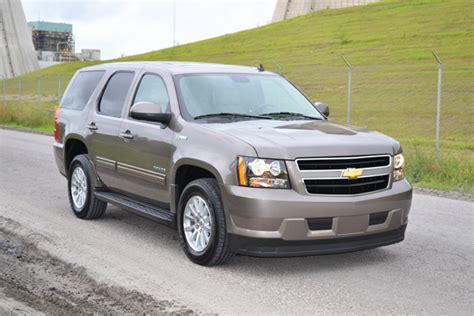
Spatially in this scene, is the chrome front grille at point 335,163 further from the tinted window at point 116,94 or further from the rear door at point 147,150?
the tinted window at point 116,94

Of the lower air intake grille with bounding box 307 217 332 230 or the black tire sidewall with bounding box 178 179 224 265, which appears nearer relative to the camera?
the lower air intake grille with bounding box 307 217 332 230

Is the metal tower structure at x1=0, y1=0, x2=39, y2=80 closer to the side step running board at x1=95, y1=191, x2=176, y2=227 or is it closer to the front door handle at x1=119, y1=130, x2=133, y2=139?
the side step running board at x1=95, y1=191, x2=176, y2=227

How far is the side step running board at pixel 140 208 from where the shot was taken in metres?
6.91

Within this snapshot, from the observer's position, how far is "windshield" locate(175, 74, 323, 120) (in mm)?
7102

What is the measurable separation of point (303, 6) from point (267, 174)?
259 feet

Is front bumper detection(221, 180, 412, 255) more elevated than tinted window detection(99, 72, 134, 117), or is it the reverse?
tinted window detection(99, 72, 134, 117)

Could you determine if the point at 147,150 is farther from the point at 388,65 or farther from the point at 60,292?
the point at 388,65

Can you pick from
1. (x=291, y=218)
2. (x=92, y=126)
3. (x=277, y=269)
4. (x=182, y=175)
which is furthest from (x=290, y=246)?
(x=92, y=126)

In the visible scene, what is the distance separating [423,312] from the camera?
5160mm

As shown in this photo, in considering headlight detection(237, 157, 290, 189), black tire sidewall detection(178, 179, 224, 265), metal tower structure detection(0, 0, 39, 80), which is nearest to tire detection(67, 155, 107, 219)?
black tire sidewall detection(178, 179, 224, 265)

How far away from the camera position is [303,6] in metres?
82.5

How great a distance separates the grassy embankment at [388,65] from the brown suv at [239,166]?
18.4 feet

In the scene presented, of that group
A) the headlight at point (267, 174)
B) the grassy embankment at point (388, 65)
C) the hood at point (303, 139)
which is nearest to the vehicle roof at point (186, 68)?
the hood at point (303, 139)

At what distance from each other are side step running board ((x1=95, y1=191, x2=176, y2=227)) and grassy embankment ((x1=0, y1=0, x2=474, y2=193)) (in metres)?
6.12
